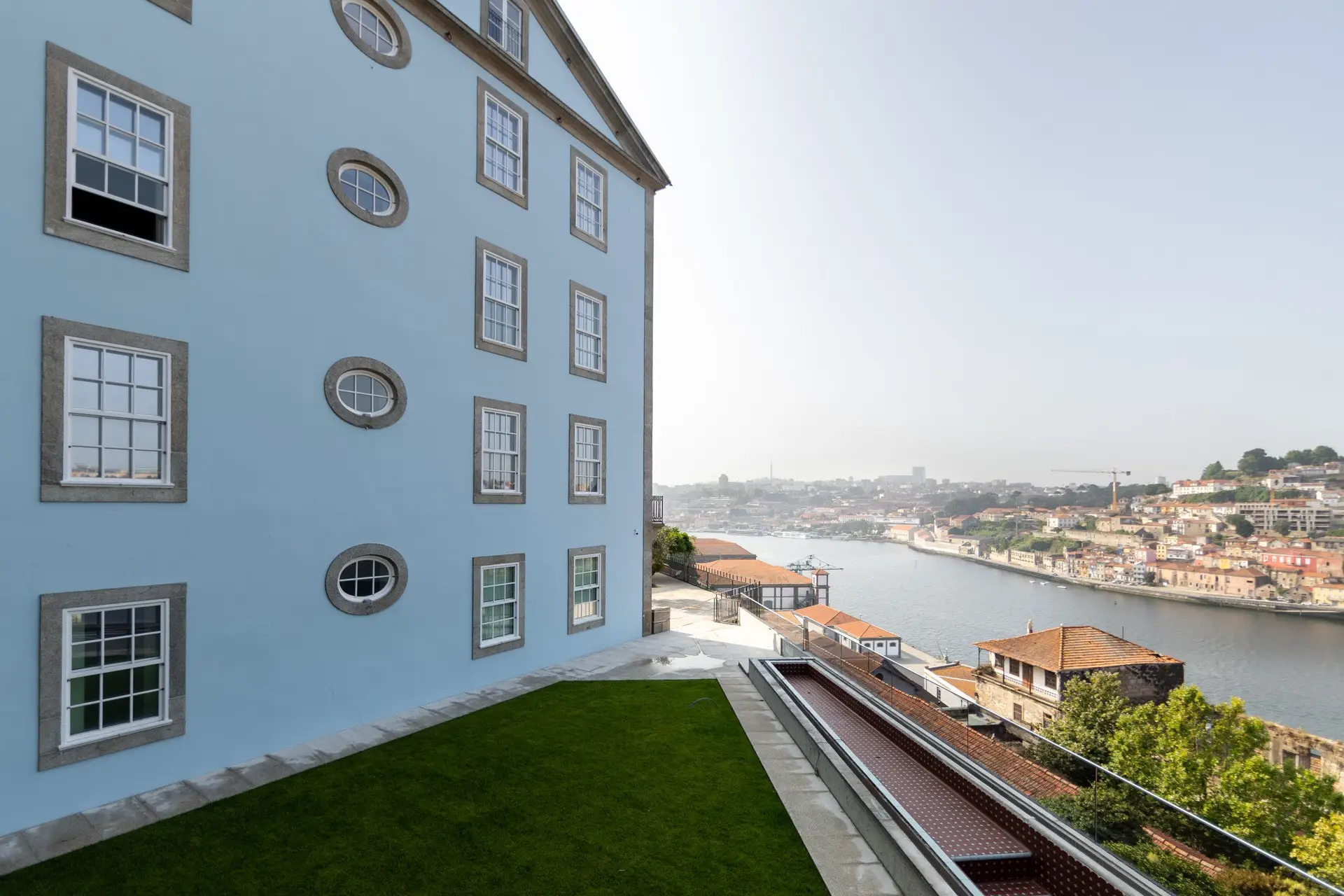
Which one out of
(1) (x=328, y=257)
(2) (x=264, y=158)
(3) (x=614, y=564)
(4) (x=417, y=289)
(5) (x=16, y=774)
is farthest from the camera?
(3) (x=614, y=564)

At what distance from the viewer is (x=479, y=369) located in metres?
10.9

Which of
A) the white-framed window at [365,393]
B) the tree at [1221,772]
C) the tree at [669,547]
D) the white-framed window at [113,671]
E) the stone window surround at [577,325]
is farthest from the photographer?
the tree at [669,547]

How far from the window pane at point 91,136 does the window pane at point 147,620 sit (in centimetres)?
494

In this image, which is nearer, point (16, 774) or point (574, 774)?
point (16, 774)

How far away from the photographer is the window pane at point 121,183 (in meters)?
6.62

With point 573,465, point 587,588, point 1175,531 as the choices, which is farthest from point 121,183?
point 1175,531

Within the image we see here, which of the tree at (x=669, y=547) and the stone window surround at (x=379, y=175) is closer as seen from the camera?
the stone window surround at (x=379, y=175)

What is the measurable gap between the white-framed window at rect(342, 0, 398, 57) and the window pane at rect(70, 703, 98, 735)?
939 centimetres

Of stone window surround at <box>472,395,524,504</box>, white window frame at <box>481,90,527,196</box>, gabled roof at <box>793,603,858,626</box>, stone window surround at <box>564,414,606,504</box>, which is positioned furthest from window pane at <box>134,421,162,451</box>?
gabled roof at <box>793,603,858,626</box>

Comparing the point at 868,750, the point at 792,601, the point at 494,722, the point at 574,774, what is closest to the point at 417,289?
the point at 494,722

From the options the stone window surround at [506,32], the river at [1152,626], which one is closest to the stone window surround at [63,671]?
the stone window surround at [506,32]

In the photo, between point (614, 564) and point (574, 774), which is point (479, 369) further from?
point (574, 774)

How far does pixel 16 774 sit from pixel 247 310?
526 centimetres

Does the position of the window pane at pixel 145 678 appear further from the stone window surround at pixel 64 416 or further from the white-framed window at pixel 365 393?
the white-framed window at pixel 365 393
